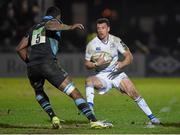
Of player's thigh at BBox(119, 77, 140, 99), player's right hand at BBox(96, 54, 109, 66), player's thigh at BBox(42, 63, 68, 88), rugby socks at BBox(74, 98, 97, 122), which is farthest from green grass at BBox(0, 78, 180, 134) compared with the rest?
player's right hand at BBox(96, 54, 109, 66)

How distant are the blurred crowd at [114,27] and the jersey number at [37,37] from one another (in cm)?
1470

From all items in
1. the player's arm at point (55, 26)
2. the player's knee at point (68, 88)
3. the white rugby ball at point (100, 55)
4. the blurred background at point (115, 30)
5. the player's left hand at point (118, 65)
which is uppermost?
the player's arm at point (55, 26)

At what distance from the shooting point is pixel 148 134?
11.0 metres

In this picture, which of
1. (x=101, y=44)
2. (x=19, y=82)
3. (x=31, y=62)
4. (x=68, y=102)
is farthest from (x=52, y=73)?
(x=19, y=82)

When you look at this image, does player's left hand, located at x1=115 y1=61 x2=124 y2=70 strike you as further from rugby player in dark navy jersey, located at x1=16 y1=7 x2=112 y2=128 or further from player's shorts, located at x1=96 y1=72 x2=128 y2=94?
rugby player in dark navy jersey, located at x1=16 y1=7 x2=112 y2=128

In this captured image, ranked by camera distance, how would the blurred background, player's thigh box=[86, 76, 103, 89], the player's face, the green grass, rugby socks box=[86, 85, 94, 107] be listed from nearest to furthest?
the green grass → the player's face → rugby socks box=[86, 85, 94, 107] → player's thigh box=[86, 76, 103, 89] → the blurred background

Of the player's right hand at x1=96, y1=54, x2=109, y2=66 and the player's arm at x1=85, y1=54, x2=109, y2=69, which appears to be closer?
the player's arm at x1=85, y1=54, x2=109, y2=69

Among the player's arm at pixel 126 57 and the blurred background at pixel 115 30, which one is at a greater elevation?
the player's arm at pixel 126 57

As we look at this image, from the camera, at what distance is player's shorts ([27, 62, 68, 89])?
39.0 ft

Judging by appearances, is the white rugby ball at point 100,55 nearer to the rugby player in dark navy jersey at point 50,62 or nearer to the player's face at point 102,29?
the player's face at point 102,29

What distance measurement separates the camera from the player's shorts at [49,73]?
468 inches

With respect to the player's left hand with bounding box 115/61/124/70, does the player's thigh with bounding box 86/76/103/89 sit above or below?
below

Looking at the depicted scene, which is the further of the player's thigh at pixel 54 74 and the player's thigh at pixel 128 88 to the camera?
the player's thigh at pixel 128 88

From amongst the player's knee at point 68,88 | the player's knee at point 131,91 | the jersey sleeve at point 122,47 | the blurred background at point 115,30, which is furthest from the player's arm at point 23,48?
the blurred background at point 115,30
